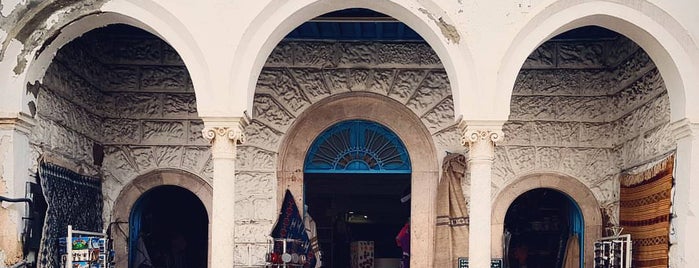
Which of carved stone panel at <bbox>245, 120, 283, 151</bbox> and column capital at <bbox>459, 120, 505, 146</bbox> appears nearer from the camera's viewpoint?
column capital at <bbox>459, 120, 505, 146</bbox>

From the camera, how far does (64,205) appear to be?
7.94 m

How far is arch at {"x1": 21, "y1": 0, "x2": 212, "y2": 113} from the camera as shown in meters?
7.14

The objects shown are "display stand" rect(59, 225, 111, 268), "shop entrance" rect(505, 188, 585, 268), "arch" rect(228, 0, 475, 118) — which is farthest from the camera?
"shop entrance" rect(505, 188, 585, 268)

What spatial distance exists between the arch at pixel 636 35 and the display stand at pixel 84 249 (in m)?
4.15

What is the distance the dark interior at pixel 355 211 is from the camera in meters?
12.4

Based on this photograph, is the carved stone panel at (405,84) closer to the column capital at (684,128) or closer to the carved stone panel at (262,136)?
the carved stone panel at (262,136)

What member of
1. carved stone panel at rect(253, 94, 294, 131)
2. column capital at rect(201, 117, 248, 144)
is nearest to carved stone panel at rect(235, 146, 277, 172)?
carved stone panel at rect(253, 94, 294, 131)

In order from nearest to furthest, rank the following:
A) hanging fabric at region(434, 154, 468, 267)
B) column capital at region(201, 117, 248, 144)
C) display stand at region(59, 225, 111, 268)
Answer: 1. column capital at region(201, 117, 248, 144)
2. display stand at region(59, 225, 111, 268)
3. hanging fabric at region(434, 154, 468, 267)

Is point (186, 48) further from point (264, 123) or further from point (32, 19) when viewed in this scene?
point (264, 123)

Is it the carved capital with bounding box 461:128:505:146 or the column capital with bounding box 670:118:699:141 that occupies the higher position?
the column capital with bounding box 670:118:699:141

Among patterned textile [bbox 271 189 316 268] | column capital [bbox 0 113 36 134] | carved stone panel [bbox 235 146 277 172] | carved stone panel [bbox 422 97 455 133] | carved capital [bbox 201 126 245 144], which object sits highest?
carved stone panel [bbox 422 97 455 133]

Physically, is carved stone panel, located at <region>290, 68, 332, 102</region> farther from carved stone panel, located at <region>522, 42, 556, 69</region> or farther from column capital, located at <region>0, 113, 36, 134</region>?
column capital, located at <region>0, 113, 36, 134</region>

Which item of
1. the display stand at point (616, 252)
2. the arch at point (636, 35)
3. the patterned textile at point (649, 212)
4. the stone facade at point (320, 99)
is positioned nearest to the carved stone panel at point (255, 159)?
the stone facade at point (320, 99)

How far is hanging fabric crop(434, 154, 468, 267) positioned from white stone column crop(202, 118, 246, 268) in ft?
9.08
